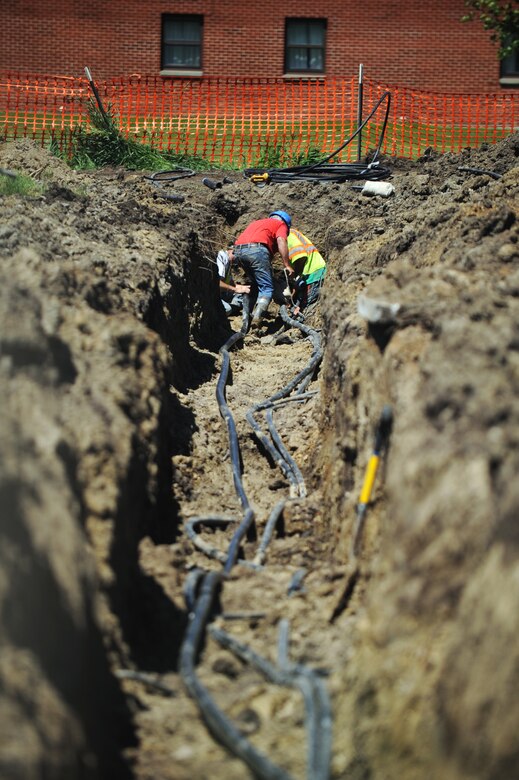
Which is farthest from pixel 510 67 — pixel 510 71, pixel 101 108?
pixel 101 108

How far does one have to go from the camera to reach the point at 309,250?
13.8 metres

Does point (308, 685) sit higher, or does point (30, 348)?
point (30, 348)

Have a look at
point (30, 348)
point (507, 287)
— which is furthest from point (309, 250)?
point (30, 348)

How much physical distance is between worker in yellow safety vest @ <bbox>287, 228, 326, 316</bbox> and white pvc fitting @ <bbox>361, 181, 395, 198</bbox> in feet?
5.89

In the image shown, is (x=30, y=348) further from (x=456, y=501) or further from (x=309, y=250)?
(x=309, y=250)

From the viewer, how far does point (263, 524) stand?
7.63 m

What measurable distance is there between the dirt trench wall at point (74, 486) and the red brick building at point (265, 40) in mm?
13644

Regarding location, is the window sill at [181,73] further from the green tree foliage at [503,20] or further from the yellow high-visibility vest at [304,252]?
the yellow high-visibility vest at [304,252]

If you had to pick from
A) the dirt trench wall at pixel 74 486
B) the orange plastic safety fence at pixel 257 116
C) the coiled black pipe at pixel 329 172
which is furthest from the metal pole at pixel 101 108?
the dirt trench wall at pixel 74 486

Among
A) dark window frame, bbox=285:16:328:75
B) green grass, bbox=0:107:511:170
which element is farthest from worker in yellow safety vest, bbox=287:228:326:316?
dark window frame, bbox=285:16:328:75

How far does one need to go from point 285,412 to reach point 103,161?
375 inches

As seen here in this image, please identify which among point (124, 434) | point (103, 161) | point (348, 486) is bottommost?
point (348, 486)

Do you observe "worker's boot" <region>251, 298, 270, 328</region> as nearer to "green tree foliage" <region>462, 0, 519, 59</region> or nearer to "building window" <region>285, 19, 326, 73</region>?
"green tree foliage" <region>462, 0, 519, 59</region>

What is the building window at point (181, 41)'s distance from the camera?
2245 centimetres
